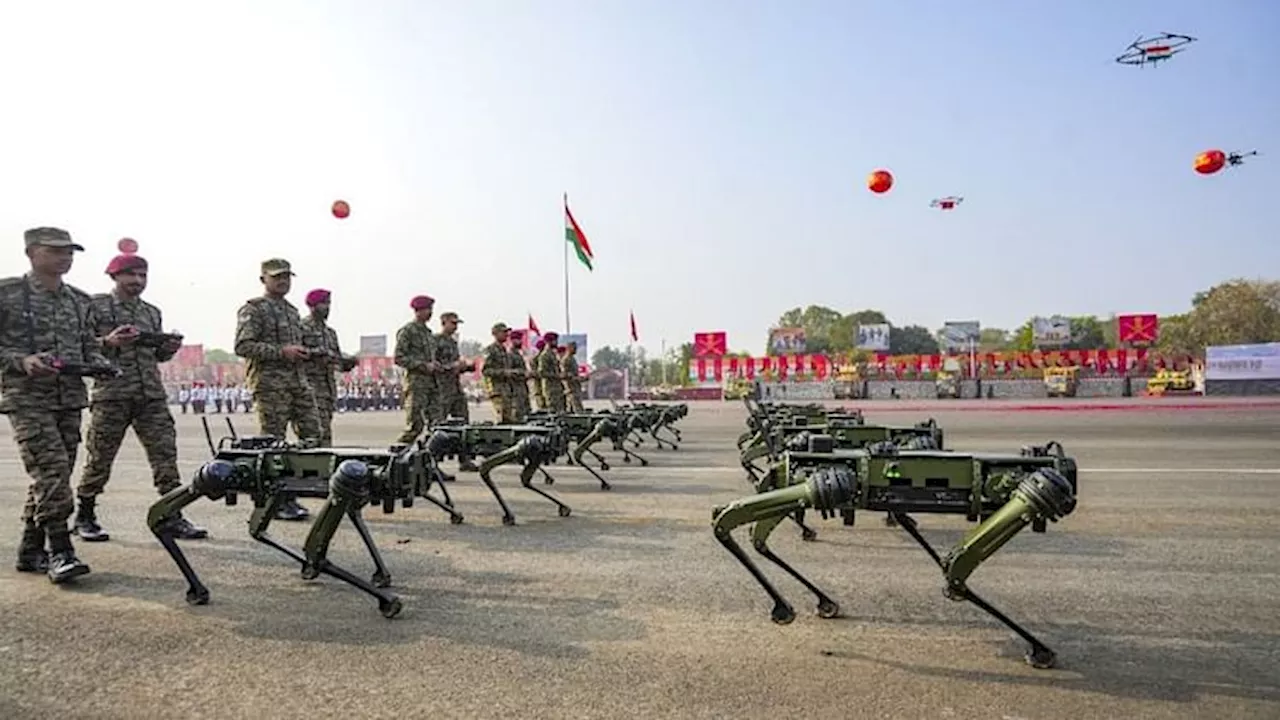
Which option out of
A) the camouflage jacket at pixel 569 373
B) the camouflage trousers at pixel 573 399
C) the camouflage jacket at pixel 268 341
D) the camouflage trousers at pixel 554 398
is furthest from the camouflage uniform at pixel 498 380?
the camouflage trousers at pixel 573 399

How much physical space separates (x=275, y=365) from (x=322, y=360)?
84cm

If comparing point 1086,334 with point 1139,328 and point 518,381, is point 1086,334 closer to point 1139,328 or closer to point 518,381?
point 1139,328

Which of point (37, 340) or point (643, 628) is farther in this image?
point (37, 340)

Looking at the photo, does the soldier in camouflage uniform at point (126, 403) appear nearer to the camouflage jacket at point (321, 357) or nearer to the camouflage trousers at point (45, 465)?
the camouflage trousers at point (45, 465)

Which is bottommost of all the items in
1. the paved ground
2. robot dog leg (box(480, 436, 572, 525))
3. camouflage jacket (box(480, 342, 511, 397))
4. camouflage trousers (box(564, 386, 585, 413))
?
the paved ground

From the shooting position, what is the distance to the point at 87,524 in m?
6.67

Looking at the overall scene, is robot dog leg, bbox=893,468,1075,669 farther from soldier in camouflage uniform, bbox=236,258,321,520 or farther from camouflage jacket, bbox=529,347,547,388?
camouflage jacket, bbox=529,347,547,388

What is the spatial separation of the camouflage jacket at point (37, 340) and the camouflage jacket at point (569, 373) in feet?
35.0

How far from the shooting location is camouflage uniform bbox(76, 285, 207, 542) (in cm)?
630

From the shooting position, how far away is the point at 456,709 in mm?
3355

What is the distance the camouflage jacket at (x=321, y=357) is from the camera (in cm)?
882

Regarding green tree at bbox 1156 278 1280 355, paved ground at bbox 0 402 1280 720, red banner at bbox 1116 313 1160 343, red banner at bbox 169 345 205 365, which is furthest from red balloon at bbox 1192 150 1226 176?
red banner at bbox 169 345 205 365

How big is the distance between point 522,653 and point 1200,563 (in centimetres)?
466

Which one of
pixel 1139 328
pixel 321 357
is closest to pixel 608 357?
pixel 1139 328
